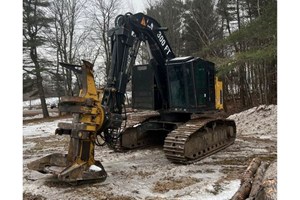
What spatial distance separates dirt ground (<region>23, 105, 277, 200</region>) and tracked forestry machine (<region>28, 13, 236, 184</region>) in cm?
25

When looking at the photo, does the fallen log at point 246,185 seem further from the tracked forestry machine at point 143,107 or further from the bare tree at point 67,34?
the bare tree at point 67,34

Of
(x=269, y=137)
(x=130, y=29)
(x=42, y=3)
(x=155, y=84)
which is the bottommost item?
(x=269, y=137)

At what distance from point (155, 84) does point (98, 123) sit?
2.92 meters

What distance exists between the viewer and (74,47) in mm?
26516

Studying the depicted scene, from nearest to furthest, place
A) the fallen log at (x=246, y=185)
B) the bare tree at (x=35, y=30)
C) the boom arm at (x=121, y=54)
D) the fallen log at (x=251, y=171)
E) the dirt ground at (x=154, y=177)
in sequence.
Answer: the fallen log at (x=246, y=185) < the dirt ground at (x=154, y=177) < the fallen log at (x=251, y=171) < the boom arm at (x=121, y=54) < the bare tree at (x=35, y=30)

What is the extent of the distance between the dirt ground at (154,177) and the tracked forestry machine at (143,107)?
0.25 meters

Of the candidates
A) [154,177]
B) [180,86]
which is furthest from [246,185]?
[180,86]

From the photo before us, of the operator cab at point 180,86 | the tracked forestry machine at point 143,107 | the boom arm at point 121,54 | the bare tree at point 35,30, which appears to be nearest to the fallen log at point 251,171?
the tracked forestry machine at point 143,107

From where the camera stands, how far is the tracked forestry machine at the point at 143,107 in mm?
5211

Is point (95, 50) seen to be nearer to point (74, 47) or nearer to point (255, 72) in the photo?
point (74, 47)

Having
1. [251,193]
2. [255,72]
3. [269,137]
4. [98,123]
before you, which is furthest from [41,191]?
[255,72]

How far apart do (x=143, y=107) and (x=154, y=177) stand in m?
2.76

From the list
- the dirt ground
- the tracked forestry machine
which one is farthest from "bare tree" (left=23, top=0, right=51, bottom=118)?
the tracked forestry machine
